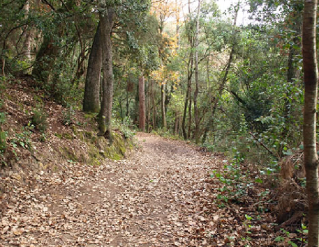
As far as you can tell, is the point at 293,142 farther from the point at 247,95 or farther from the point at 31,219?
the point at 247,95

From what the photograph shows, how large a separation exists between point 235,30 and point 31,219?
49.4 feet

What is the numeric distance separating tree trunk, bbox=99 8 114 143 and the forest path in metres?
2.23

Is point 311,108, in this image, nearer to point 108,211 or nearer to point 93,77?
point 108,211

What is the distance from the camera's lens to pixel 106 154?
30.4 feet

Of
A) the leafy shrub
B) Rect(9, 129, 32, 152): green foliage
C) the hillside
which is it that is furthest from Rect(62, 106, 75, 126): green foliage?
the leafy shrub

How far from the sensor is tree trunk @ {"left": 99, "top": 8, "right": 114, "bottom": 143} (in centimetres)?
891

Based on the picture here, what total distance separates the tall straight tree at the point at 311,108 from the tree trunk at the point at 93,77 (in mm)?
9296

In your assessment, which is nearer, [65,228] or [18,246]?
[18,246]

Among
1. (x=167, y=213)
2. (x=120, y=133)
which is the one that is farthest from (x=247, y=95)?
(x=167, y=213)

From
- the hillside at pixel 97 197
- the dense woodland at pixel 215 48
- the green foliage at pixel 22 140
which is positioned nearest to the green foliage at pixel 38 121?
the hillside at pixel 97 197

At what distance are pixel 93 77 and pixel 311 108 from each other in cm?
942

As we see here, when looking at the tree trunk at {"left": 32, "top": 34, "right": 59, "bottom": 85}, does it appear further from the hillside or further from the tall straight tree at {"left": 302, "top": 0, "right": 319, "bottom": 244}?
the tall straight tree at {"left": 302, "top": 0, "right": 319, "bottom": 244}

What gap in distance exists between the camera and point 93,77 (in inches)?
412

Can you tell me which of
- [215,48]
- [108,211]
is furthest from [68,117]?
[215,48]
